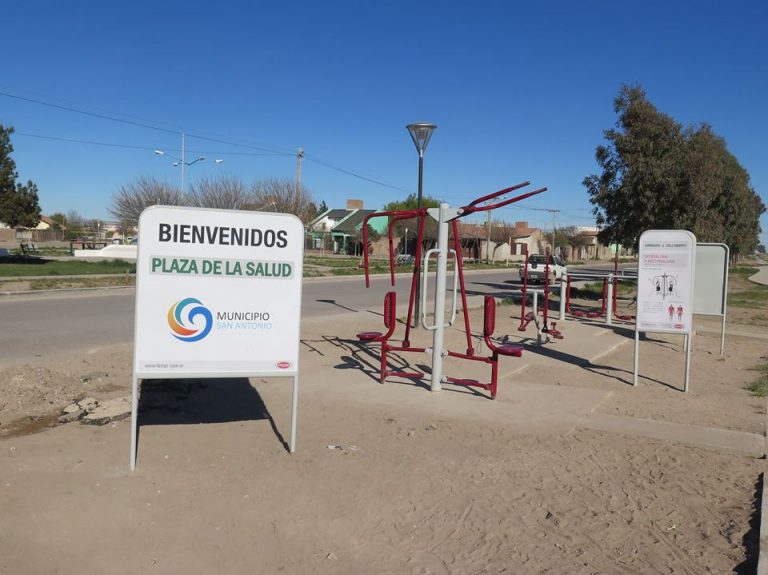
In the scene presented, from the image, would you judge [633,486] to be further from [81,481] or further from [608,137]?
[608,137]

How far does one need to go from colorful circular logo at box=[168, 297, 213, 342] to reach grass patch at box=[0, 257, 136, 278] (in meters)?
19.9

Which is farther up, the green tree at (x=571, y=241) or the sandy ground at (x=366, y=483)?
the green tree at (x=571, y=241)

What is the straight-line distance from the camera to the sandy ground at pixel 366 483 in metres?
3.75

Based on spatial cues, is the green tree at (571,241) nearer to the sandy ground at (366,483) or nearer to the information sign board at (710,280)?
the information sign board at (710,280)

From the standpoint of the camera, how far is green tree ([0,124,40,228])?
1052 inches

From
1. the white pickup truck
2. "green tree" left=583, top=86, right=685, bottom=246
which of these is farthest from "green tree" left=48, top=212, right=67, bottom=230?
"green tree" left=583, top=86, right=685, bottom=246

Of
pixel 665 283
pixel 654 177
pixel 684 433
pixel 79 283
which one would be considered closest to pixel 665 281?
pixel 665 283

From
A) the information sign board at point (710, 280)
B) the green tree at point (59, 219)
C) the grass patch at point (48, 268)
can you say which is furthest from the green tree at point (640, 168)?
the green tree at point (59, 219)

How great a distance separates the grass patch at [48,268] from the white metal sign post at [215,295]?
783 inches

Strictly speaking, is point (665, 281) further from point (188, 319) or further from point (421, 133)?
point (188, 319)

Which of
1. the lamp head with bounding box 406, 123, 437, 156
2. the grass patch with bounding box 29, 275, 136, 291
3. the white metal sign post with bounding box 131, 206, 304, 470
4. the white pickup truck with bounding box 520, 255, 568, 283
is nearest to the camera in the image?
the white metal sign post with bounding box 131, 206, 304, 470

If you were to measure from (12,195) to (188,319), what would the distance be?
2585cm

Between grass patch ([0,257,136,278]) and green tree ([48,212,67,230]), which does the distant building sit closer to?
grass patch ([0,257,136,278])

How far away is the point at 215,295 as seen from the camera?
5098mm
